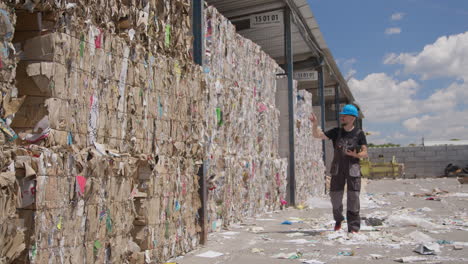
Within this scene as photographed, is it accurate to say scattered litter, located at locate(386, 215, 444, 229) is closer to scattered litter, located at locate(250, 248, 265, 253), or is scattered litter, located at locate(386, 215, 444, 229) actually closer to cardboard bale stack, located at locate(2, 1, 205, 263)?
scattered litter, located at locate(250, 248, 265, 253)

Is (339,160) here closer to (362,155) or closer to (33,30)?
(362,155)

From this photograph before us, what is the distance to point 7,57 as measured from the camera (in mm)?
2879

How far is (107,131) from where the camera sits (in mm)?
3859

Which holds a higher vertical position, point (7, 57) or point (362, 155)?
point (7, 57)

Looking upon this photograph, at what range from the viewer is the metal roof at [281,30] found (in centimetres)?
1149

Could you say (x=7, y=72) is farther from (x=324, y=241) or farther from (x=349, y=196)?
(x=349, y=196)

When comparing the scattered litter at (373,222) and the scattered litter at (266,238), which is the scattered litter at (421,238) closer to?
the scattered litter at (373,222)

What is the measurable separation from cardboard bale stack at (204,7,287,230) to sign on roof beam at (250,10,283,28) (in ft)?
5.57

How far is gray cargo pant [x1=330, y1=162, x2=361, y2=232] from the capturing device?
6344 mm

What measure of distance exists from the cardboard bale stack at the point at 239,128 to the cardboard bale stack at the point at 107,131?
1.46 meters

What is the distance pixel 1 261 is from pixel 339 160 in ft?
16.1

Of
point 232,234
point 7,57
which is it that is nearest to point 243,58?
point 232,234

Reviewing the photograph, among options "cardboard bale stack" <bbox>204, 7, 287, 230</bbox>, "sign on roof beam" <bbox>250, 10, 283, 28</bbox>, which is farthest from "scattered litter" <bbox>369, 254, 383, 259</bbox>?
"sign on roof beam" <bbox>250, 10, 283, 28</bbox>

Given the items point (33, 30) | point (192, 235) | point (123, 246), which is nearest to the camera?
point (33, 30)
